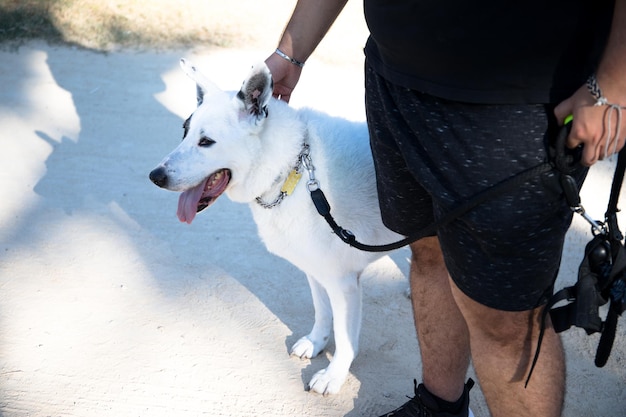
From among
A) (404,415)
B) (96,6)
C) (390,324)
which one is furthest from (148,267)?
(96,6)

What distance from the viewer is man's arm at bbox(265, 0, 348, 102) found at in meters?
2.18

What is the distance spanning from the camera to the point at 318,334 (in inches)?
112

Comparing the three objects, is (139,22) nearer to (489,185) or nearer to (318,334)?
(318,334)

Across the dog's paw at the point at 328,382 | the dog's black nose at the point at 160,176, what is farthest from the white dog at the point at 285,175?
the dog's paw at the point at 328,382

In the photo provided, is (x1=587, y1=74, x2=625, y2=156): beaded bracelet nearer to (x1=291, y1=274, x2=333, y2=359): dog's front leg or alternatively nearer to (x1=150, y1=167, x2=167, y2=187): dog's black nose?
(x1=150, y1=167, x2=167, y2=187): dog's black nose

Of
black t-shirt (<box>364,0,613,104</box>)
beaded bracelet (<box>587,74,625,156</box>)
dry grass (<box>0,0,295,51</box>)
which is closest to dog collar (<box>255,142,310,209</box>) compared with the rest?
black t-shirt (<box>364,0,613,104</box>)

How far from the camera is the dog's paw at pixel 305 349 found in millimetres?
2838

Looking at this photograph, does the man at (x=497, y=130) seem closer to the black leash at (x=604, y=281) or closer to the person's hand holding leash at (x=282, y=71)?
the black leash at (x=604, y=281)

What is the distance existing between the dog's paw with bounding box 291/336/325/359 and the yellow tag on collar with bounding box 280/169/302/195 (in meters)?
0.76

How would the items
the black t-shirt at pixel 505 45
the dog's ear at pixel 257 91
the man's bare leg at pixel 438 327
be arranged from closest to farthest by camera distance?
the black t-shirt at pixel 505 45, the man's bare leg at pixel 438 327, the dog's ear at pixel 257 91

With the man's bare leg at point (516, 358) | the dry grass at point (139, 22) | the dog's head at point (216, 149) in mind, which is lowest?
the dry grass at point (139, 22)

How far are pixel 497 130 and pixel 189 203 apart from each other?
4.23 feet

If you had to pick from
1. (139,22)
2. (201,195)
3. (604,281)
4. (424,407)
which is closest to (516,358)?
(604,281)

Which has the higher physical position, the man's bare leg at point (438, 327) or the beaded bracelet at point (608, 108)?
the beaded bracelet at point (608, 108)
